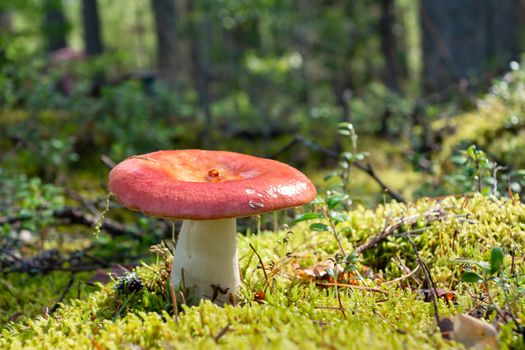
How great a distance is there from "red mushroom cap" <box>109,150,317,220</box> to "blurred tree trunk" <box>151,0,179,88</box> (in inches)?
318

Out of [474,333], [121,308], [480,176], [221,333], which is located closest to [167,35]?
[480,176]

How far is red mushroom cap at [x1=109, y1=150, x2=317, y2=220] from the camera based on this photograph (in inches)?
72.0

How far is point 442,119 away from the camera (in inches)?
236

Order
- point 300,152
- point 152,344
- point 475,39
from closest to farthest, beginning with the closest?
point 152,344
point 300,152
point 475,39

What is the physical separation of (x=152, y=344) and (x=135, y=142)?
4.48m

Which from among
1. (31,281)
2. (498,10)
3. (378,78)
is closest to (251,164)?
(31,281)

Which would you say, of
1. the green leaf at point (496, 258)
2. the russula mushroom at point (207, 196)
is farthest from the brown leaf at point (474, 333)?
the russula mushroom at point (207, 196)

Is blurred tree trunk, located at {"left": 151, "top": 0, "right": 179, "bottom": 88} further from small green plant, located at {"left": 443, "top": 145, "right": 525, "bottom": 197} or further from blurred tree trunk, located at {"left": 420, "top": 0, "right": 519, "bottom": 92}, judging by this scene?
small green plant, located at {"left": 443, "top": 145, "right": 525, "bottom": 197}

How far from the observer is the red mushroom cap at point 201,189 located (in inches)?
72.0

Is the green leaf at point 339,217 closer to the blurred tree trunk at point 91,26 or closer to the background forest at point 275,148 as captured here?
the background forest at point 275,148

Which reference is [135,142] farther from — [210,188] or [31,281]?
[210,188]

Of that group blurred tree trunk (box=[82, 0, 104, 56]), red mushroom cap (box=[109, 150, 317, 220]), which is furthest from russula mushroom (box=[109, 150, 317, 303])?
blurred tree trunk (box=[82, 0, 104, 56])

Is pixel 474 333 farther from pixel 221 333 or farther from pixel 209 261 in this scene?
pixel 209 261

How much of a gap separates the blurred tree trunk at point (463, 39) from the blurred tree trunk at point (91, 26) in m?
6.64
